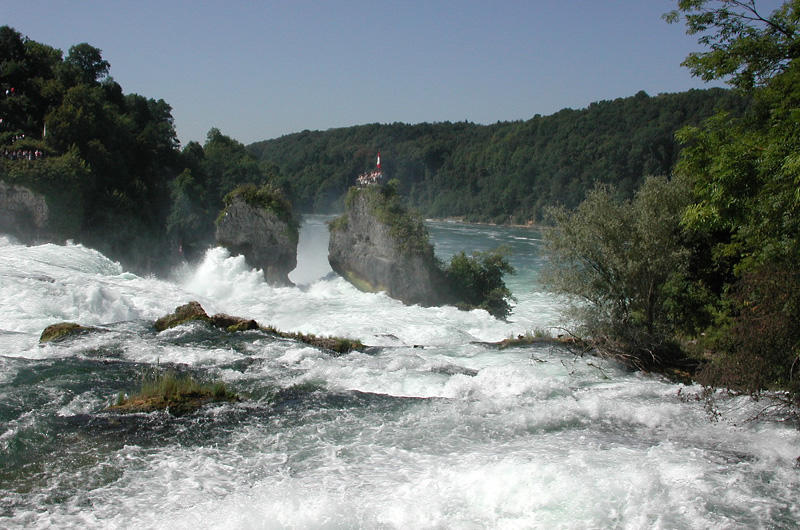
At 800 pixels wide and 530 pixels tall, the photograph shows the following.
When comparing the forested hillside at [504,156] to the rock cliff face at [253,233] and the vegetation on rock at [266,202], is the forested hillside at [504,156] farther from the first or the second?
the rock cliff face at [253,233]

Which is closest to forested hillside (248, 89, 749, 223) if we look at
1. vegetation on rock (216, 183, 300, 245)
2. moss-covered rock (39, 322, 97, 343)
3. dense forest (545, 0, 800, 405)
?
vegetation on rock (216, 183, 300, 245)

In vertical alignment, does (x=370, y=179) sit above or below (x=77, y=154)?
below

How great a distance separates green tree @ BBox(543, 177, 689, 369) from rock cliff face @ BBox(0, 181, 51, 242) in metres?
31.7

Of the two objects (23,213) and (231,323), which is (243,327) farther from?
(23,213)

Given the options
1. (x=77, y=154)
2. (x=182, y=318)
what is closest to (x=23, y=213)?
(x=77, y=154)

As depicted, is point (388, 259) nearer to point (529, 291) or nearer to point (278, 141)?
point (529, 291)

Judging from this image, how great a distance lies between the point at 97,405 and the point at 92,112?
3899cm

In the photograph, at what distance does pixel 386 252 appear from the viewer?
3484cm

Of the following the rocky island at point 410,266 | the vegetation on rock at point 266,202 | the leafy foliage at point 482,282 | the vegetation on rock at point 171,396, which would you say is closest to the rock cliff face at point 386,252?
the rocky island at point 410,266

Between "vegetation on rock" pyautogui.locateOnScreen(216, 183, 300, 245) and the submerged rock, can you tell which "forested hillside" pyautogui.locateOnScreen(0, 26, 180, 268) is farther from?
the submerged rock

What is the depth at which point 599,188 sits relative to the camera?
55.1 feet

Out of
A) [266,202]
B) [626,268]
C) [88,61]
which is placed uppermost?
[88,61]

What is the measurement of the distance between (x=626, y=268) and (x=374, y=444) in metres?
8.79

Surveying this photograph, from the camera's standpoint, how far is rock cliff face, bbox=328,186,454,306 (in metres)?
33.9
